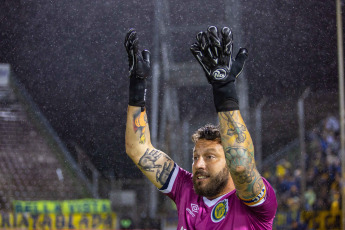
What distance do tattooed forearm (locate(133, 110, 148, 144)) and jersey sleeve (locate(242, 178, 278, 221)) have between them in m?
0.55

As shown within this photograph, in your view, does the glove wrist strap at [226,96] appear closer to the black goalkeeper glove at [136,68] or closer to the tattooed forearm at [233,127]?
the tattooed forearm at [233,127]

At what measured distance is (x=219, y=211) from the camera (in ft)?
4.82

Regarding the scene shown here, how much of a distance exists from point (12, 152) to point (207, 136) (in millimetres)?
4883

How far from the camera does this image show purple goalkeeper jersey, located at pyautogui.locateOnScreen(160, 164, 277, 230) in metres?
1.32

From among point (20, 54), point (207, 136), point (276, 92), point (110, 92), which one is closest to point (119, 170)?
point (110, 92)

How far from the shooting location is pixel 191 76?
561 centimetres

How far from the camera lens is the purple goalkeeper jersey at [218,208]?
1323 mm

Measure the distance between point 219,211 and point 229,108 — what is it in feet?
1.52

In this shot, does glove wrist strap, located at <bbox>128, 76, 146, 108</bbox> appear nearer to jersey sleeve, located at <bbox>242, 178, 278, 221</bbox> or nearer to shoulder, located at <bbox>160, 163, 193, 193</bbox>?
shoulder, located at <bbox>160, 163, 193, 193</bbox>

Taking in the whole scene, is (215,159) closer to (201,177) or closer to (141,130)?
(201,177)

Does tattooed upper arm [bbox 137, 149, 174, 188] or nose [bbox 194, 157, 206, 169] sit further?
tattooed upper arm [bbox 137, 149, 174, 188]

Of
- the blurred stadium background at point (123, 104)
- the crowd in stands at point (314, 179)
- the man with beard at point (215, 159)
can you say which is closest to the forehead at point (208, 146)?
the man with beard at point (215, 159)

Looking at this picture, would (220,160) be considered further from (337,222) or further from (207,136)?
(337,222)

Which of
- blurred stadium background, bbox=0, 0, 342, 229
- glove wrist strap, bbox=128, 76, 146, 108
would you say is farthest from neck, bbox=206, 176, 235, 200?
blurred stadium background, bbox=0, 0, 342, 229
